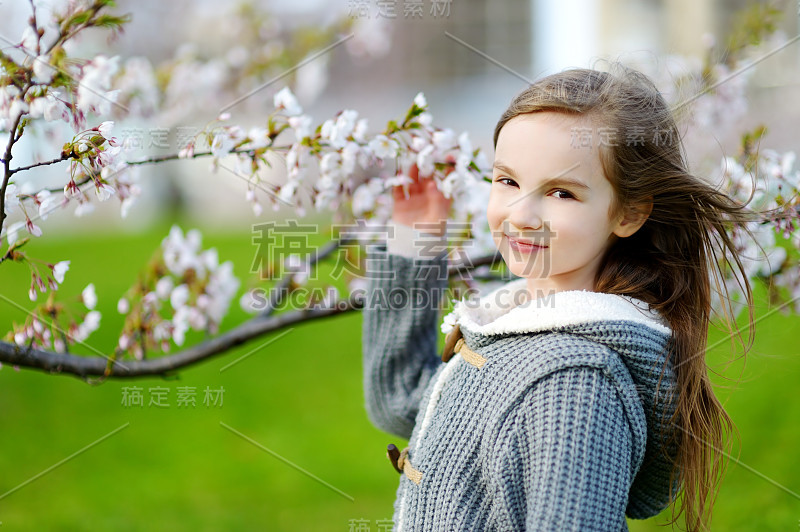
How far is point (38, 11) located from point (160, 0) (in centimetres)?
1144

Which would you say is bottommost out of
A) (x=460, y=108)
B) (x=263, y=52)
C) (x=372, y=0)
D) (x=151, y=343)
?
(x=151, y=343)

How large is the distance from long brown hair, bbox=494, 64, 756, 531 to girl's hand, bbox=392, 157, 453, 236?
0.33m

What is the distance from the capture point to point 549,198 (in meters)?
1.17

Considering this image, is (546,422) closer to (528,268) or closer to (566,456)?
(566,456)

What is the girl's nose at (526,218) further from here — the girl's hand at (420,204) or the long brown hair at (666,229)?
the girl's hand at (420,204)

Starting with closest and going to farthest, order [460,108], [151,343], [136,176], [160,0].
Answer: [136,176] < [151,343] < [160,0] < [460,108]

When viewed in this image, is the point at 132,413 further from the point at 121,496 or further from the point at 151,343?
the point at 151,343

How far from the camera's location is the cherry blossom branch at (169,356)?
4.58ft

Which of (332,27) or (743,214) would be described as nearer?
(743,214)

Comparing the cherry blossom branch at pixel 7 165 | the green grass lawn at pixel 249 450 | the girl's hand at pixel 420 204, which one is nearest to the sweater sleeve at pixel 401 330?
the girl's hand at pixel 420 204

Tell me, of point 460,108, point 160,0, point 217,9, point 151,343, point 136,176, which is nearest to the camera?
point 136,176

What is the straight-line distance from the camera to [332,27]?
301cm

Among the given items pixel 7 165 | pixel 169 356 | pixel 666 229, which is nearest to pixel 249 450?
pixel 169 356

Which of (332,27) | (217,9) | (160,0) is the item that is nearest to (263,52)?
(332,27)
